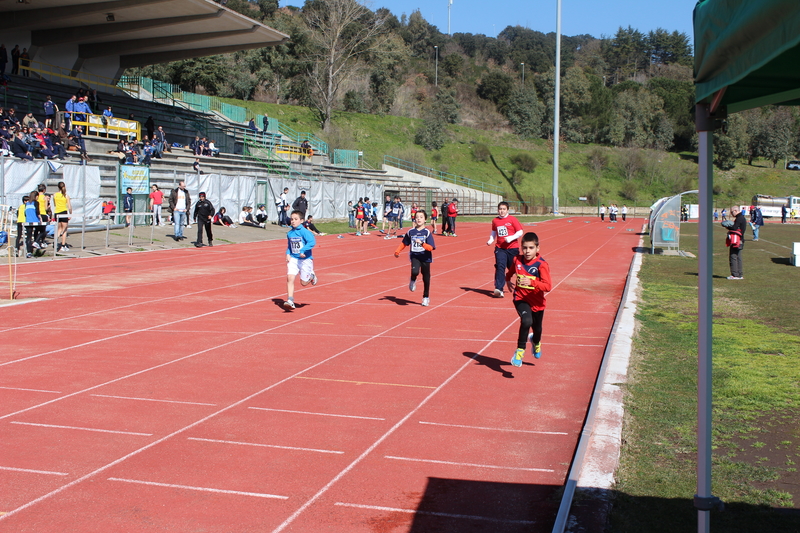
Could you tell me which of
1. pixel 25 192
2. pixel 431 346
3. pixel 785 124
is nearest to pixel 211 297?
pixel 431 346

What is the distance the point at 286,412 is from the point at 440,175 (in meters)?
65.1

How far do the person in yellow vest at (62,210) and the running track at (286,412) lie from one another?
23.6 ft

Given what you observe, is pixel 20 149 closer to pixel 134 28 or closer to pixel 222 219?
pixel 222 219

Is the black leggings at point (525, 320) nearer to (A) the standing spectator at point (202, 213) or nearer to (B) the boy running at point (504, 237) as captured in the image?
(B) the boy running at point (504, 237)

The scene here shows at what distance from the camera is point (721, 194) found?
8062 cm

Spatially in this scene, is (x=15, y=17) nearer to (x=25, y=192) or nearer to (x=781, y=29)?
(x=25, y=192)

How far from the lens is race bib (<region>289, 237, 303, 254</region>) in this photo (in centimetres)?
1260

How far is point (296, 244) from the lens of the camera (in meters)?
12.7

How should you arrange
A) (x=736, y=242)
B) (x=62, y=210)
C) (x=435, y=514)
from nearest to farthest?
(x=435, y=514)
(x=736, y=242)
(x=62, y=210)

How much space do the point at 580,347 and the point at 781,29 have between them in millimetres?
7745

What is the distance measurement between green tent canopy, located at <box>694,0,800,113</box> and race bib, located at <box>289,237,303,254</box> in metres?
9.40

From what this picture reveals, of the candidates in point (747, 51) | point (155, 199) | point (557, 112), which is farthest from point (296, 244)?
point (557, 112)

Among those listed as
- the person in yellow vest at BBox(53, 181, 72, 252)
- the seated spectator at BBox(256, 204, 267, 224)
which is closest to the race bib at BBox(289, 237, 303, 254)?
the person in yellow vest at BBox(53, 181, 72, 252)

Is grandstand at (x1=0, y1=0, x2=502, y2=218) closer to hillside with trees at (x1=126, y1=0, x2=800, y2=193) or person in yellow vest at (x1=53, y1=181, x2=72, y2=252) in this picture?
person in yellow vest at (x1=53, y1=181, x2=72, y2=252)
